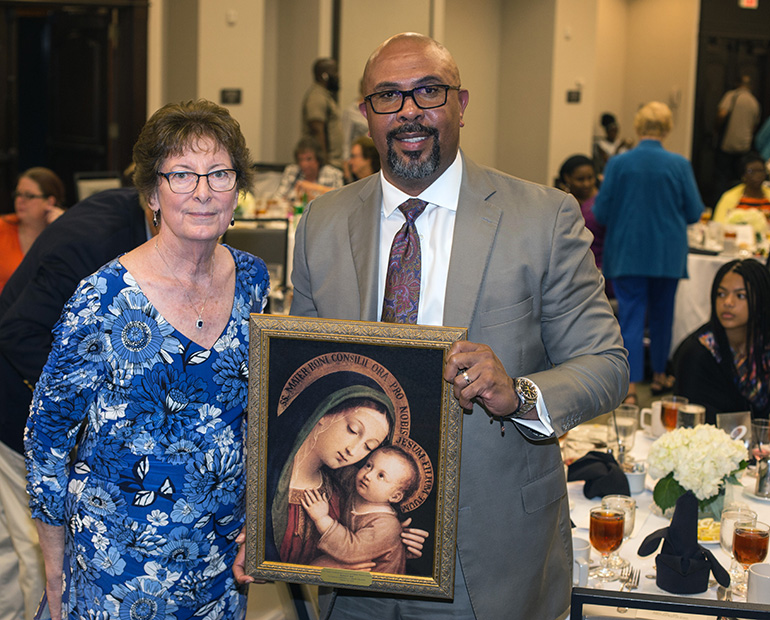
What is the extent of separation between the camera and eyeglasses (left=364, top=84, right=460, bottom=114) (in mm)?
1718

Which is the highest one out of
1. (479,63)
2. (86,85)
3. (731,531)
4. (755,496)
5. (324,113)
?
(479,63)

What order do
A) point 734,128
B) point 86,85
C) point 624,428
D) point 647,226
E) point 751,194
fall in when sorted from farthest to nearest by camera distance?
point 734,128 < point 86,85 < point 751,194 < point 647,226 < point 624,428

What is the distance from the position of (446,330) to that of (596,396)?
14.7 inches

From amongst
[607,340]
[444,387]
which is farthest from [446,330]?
[607,340]

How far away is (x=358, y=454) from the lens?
1.49 m

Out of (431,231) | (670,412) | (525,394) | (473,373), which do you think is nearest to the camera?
(473,373)

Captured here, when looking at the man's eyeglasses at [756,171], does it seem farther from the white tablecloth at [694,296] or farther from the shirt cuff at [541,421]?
the shirt cuff at [541,421]

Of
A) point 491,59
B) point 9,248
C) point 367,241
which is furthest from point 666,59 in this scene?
point 367,241

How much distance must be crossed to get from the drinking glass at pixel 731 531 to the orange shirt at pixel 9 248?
11.7 feet

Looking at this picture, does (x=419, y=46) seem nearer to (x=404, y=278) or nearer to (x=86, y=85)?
(x=404, y=278)

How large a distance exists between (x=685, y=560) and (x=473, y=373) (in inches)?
31.4

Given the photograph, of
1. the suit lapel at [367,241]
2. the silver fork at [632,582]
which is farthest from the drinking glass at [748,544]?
the suit lapel at [367,241]

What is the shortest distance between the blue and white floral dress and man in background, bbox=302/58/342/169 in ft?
24.8

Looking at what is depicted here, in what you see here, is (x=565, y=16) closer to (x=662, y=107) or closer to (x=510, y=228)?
(x=662, y=107)
